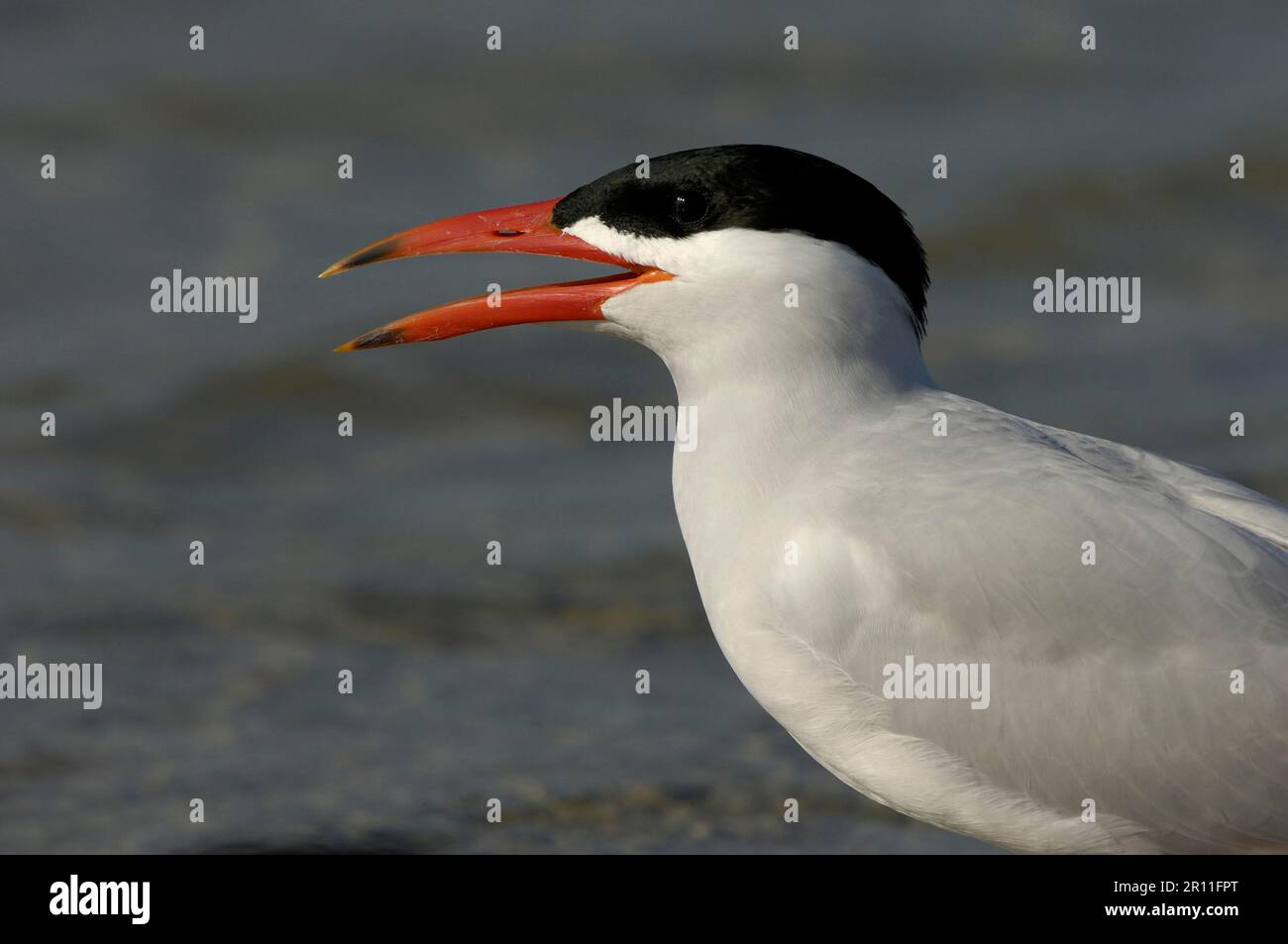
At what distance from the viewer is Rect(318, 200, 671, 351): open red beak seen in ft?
15.4

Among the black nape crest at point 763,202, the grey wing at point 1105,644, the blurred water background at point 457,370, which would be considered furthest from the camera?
the blurred water background at point 457,370

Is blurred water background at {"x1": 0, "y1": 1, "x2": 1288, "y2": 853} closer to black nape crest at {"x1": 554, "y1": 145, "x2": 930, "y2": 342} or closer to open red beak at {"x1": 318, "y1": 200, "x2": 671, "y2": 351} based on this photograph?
open red beak at {"x1": 318, "y1": 200, "x2": 671, "y2": 351}

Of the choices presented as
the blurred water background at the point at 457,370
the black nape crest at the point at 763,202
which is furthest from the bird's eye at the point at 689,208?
the blurred water background at the point at 457,370

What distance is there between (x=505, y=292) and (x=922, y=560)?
1.39 meters

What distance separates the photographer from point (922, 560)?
14.4 ft

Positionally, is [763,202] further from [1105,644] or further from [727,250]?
[1105,644]

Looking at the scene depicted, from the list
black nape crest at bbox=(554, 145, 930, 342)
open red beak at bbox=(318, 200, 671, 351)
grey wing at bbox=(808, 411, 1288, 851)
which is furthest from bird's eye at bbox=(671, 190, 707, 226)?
Answer: grey wing at bbox=(808, 411, 1288, 851)

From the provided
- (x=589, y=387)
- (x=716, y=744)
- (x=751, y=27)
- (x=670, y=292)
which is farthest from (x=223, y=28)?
(x=670, y=292)

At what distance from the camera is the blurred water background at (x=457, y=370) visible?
21.6ft

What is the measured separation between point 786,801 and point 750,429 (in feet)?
7.60

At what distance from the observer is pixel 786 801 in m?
6.44

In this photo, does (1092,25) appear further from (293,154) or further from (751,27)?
(293,154)

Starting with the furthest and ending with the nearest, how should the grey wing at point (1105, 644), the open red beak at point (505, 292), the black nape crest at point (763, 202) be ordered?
the open red beak at point (505, 292)
the black nape crest at point (763, 202)
the grey wing at point (1105, 644)

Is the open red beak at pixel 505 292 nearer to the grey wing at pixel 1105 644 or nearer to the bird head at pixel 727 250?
the bird head at pixel 727 250
